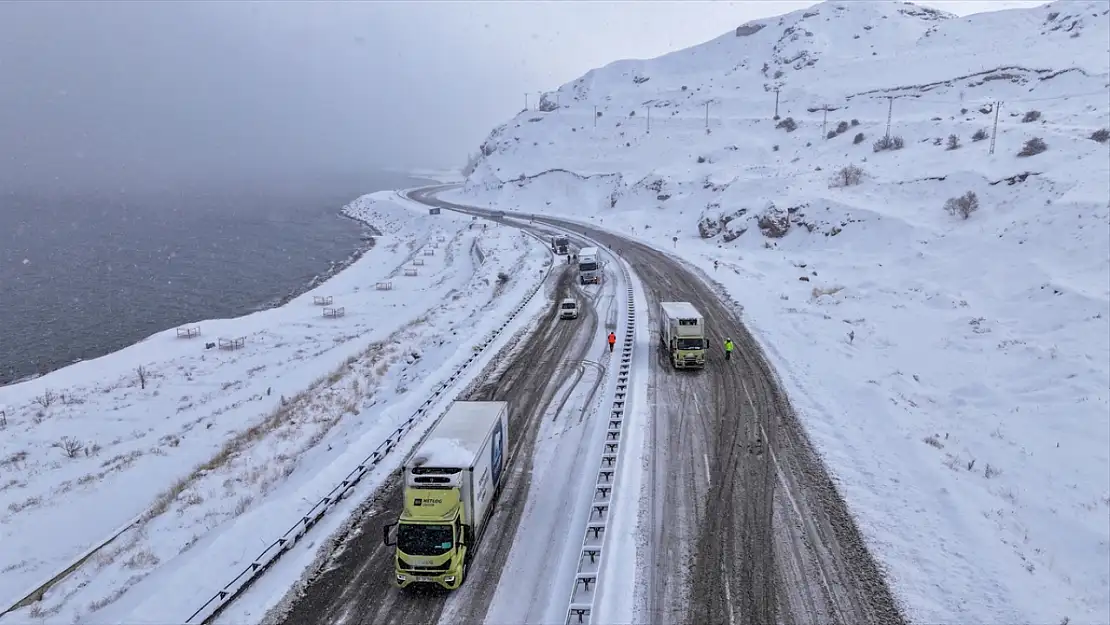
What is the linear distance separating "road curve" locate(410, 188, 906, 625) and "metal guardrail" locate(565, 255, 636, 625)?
1.19 meters

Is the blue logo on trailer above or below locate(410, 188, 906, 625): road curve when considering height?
above

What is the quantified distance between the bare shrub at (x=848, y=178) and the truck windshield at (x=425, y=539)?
58.4 metres

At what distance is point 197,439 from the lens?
24984 mm

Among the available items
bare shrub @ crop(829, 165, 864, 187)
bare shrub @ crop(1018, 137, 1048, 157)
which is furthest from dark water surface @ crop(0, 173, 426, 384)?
bare shrub @ crop(1018, 137, 1048, 157)

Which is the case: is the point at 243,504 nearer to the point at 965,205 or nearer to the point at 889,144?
the point at 965,205

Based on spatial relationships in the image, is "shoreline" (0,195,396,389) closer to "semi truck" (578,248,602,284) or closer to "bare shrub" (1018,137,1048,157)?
"semi truck" (578,248,602,284)

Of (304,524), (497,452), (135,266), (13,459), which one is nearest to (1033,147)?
(497,452)

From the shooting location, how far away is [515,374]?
1046 inches

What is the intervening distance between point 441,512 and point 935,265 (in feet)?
125

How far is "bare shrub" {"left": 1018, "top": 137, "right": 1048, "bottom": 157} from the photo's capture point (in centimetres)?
4803

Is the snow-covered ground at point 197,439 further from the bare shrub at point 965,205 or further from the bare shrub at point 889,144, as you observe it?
the bare shrub at point 889,144

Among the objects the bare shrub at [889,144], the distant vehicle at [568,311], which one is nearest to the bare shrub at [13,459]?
the distant vehicle at [568,311]

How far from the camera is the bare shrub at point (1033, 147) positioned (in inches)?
1891

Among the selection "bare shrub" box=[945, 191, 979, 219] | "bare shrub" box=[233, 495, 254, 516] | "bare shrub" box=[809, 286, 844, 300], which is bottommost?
"bare shrub" box=[233, 495, 254, 516]
